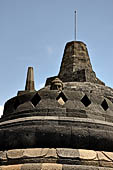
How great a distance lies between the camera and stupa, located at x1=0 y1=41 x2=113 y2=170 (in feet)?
16.0

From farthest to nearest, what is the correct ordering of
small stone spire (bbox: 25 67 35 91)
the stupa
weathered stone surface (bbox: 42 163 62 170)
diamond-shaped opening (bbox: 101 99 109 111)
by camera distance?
small stone spire (bbox: 25 67 35 91) < diamond-shaped opening (bbox: 101 99 109 111) < the stupa < weathered stone surface (bbox: 42 163 62 170)

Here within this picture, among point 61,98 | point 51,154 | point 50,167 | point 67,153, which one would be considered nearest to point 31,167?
point 50,167

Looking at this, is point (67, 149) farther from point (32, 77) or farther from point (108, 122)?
point (32, 77)

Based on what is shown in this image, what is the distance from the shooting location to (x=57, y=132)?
5.43 meters

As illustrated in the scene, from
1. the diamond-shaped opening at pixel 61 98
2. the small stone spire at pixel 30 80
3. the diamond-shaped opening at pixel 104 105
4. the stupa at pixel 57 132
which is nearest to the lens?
the stupa at pixel 57 132

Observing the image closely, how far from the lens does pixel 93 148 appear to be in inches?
212

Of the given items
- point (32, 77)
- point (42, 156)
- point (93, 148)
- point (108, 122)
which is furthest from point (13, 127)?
point (32, 77)

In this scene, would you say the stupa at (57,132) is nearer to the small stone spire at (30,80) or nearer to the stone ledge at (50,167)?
the stone ledge at (50,167)

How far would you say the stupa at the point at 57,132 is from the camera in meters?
4.87

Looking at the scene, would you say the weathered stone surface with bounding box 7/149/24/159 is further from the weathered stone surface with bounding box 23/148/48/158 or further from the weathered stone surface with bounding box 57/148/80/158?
the weathered stone surface with bounding box 57/148/80/158

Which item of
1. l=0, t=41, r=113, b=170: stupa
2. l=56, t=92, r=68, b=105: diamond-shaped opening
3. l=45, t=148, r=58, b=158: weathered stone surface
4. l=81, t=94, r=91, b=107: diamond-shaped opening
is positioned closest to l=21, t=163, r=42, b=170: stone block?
l=0, t=41, r=113, b=170: stupa

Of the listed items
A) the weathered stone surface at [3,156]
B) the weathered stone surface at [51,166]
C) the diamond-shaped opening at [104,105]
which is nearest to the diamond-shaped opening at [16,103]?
the weathered stone surface at [3,156]

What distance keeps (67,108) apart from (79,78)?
4775mm

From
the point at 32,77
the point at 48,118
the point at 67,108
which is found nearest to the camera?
the point at 48,118
